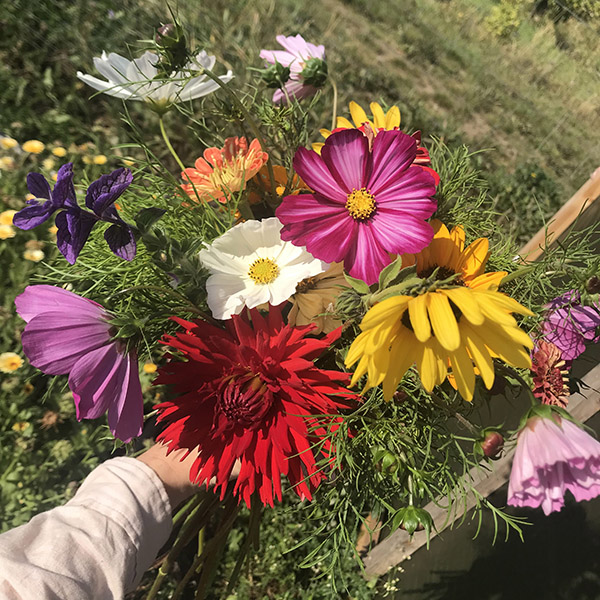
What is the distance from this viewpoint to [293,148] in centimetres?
47

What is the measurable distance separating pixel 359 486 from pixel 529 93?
2645mm

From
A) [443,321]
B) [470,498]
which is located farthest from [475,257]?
[470,498]

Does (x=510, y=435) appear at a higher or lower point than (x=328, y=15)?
higher

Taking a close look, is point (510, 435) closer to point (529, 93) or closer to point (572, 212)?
point (572, 212)

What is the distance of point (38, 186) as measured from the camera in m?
0.28

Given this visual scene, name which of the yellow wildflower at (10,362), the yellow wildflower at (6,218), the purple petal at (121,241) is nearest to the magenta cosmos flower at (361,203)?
the purple petal at (121,241)

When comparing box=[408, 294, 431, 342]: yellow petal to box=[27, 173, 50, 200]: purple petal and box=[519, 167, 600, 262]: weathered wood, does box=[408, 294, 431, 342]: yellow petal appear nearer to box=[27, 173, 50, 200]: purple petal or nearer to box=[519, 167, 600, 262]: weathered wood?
box=[27, 173, 50, 200]: purple petal

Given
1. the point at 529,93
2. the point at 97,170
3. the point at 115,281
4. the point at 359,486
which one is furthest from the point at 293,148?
the point at 529,93

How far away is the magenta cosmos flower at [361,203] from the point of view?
13.0 inches

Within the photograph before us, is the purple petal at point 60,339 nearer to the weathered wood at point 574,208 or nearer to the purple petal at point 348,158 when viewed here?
the purple petal at point 348,158

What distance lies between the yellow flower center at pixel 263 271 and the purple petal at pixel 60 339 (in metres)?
0.13

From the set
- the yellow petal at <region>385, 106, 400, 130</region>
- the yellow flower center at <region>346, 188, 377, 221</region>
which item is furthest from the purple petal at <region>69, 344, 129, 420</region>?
the yellow petal at <region>385, 106, 400, 130</region>

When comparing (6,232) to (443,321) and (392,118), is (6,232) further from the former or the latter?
(443,321)

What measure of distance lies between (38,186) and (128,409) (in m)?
0.17
